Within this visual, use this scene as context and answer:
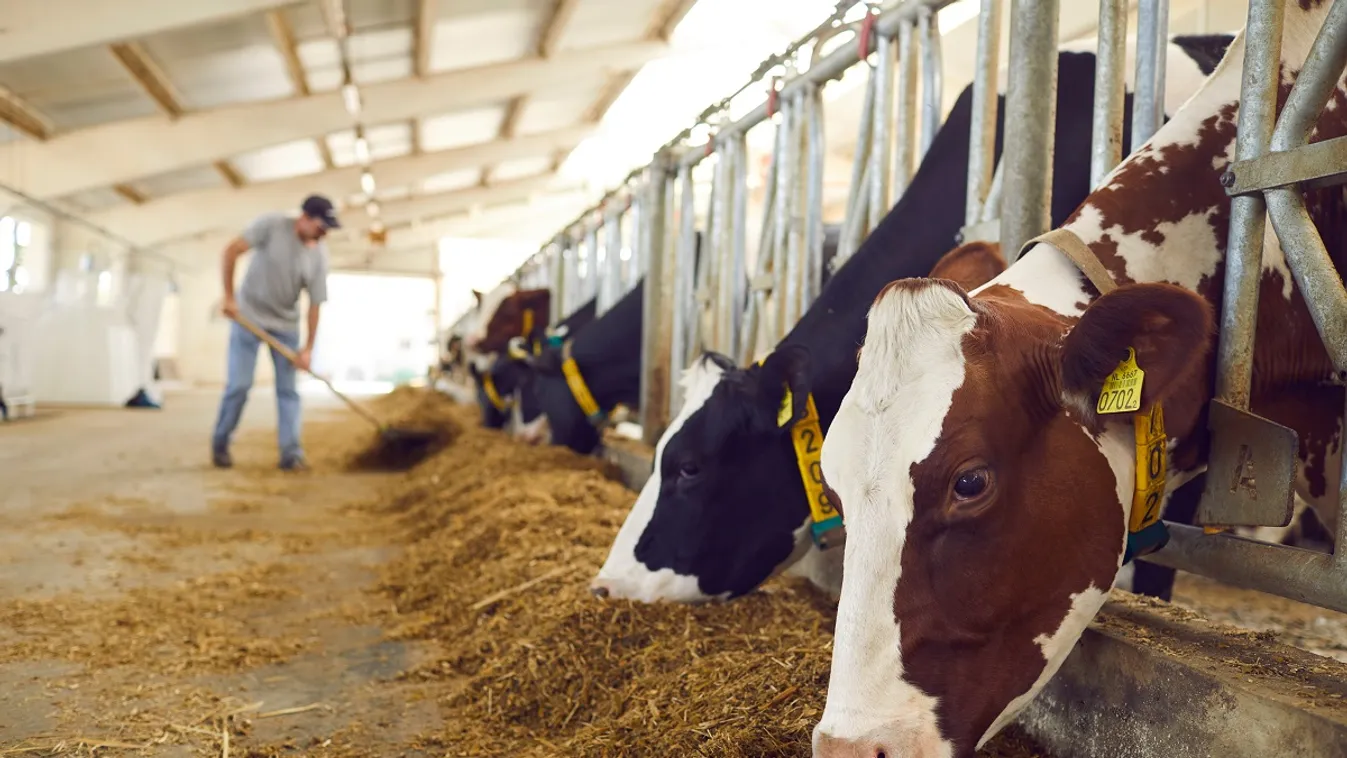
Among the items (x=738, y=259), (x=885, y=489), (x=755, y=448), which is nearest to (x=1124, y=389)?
(x=885, y=489)

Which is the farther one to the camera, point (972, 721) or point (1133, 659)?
point (1133, 659)

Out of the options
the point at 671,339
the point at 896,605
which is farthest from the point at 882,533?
the point at 671,339

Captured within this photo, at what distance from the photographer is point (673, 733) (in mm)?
1812

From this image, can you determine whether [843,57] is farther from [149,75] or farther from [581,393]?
[149,75]

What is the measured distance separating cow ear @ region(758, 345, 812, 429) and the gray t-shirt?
16.7 ft

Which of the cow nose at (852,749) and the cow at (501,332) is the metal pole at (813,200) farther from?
the cow at (501,332)

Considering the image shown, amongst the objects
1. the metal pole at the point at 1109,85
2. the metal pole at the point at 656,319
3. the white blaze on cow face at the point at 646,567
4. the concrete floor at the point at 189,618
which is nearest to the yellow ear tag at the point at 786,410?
the white blaze on cow face at the point at 646,567

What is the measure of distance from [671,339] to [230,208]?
15.2 meters

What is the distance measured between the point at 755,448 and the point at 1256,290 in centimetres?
132

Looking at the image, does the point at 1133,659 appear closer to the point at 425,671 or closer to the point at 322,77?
the point at 425,671

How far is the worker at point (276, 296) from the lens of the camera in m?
6.91

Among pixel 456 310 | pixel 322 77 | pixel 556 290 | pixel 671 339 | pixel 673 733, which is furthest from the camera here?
pixel 456 310

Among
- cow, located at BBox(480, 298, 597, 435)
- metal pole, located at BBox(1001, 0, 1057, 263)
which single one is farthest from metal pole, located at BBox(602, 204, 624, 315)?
metal pole, located at BBox(1001, 0, 1057, 263)

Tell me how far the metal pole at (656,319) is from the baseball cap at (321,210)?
243cm
